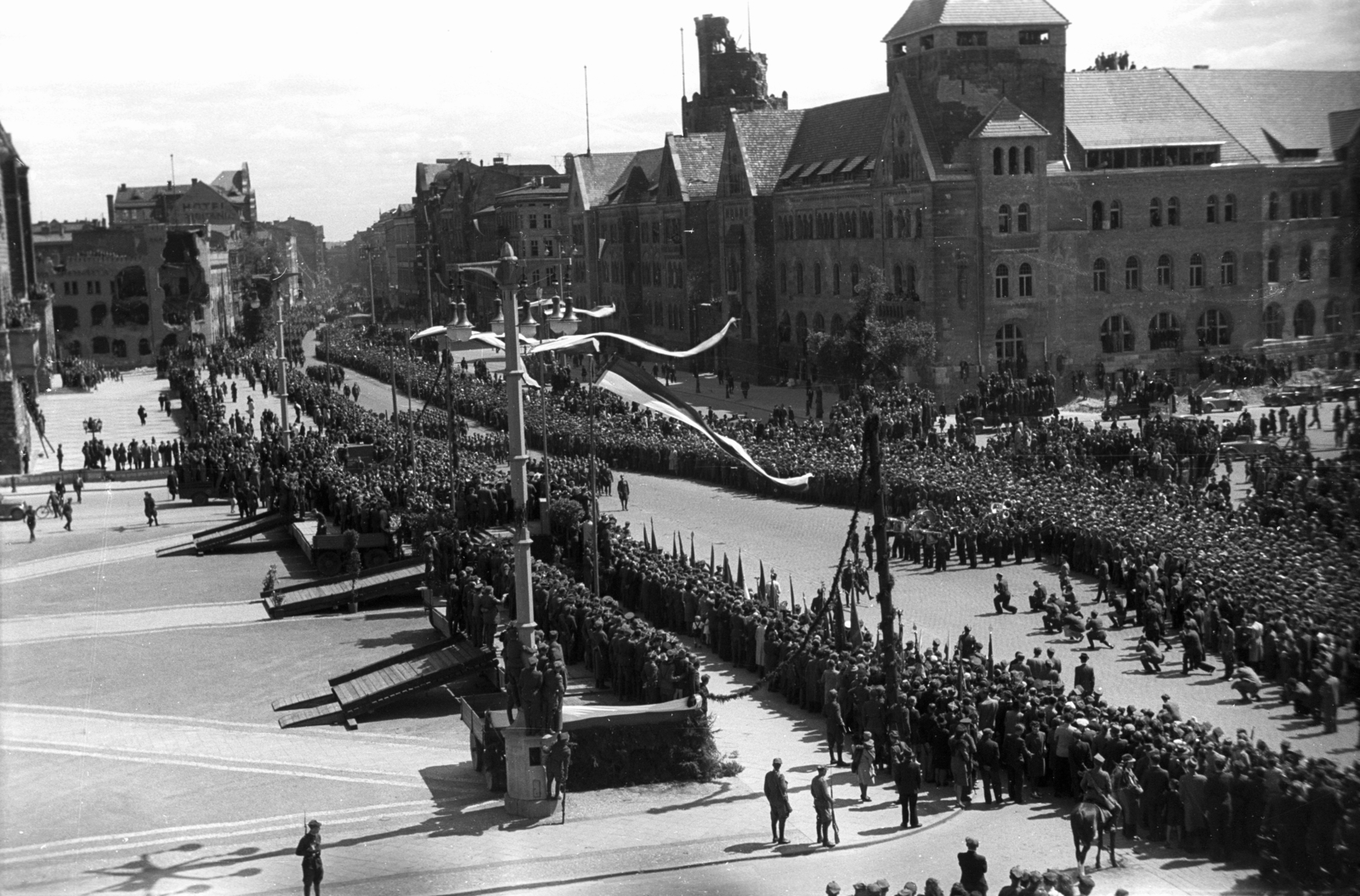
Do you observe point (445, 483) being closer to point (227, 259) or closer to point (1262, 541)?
point (1262, 541)

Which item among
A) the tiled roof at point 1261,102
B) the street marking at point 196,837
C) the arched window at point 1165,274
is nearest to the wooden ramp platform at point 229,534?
the street marking at point 196,837

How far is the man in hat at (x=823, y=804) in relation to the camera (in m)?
18.2

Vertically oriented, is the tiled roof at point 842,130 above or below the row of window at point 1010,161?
above

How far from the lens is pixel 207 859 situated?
18.6 metres

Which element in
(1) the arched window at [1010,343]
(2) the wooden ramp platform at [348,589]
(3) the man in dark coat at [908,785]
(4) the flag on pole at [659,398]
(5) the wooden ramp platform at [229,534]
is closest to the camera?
(3) the man in dark coat at [908,785]

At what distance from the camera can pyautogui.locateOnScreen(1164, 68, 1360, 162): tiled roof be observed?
6172 cm

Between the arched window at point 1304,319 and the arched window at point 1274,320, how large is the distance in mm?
567

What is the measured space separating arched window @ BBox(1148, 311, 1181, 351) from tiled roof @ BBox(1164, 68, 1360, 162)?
738 cm

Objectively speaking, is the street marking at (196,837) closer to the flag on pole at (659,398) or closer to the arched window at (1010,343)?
the flag on pole at (659,398)

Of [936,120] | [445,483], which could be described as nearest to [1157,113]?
[936,120]

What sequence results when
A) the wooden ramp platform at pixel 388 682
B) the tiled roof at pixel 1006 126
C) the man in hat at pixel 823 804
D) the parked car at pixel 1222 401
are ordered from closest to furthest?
1. the man in hat at pixel 823 804
2. the wooden ramp platform at pixel 388 682
3. the parked car at pixel 1222 401
4. the tiled roof at pixel 1006 126

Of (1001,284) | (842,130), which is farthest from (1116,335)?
(842,130)

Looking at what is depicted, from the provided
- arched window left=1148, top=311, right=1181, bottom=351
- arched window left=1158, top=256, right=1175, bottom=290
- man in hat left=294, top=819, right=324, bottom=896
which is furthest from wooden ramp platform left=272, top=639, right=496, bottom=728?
arched window left=1158, top=256, right=1175, bottom=290

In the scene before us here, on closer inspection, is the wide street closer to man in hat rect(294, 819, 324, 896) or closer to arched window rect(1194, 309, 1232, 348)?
man in hat rect(294, 819, 324, 896)
